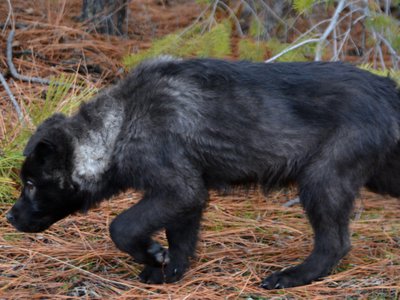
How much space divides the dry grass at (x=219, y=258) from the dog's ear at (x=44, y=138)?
719 mm

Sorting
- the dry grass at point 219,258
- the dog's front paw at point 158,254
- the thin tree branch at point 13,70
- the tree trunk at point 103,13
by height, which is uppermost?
the tree trunk at point 103,13

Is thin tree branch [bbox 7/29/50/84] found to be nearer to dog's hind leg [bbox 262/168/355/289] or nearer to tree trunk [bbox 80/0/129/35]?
tree trunk [bbox 80/0/129/35]

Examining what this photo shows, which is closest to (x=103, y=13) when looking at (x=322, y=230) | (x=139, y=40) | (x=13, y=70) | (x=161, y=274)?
(x=139, y=40)

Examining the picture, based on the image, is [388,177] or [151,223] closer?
[151,223]

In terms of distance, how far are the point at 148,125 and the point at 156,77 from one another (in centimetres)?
37

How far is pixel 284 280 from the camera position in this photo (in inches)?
167

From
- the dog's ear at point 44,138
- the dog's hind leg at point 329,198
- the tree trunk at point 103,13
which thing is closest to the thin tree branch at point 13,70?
the tree trunk at point 103,13

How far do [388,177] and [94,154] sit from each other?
1827 mm

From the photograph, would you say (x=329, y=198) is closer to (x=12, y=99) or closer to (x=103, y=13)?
(x=12, y=99)

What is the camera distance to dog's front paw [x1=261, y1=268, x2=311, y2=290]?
421cm

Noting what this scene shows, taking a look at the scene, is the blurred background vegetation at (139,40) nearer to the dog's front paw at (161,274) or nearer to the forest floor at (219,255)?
the forest floor at (219,255)

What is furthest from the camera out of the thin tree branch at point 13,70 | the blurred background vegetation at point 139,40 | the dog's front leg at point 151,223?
the thin tree branch at point 13,70

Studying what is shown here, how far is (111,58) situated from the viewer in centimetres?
806

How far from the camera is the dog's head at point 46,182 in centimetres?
428
